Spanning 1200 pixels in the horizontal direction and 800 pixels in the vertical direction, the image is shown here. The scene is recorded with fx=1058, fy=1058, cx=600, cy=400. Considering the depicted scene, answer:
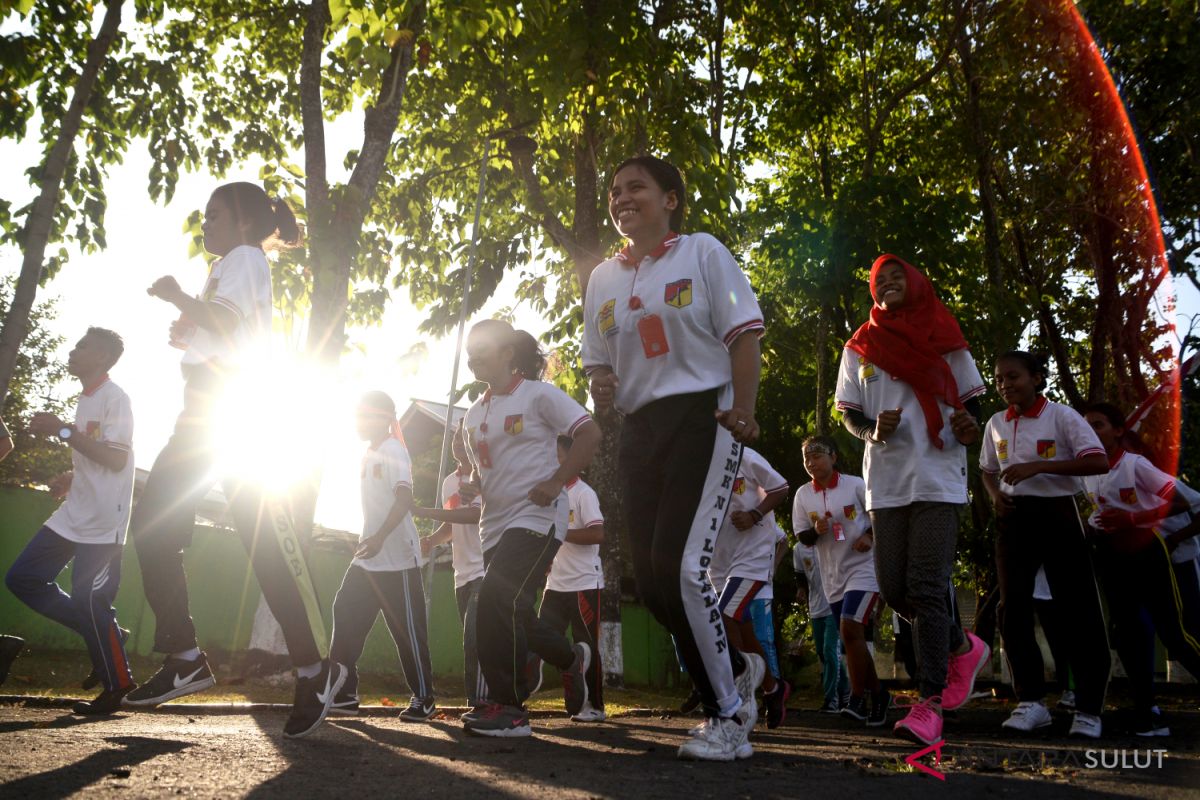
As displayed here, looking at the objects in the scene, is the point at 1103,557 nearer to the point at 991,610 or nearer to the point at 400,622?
the point at 400,622

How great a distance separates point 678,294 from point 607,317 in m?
0.37

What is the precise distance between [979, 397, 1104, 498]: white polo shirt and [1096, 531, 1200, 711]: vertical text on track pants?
0.89 meters

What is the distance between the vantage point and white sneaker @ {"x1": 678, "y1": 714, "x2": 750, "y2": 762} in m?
3.79

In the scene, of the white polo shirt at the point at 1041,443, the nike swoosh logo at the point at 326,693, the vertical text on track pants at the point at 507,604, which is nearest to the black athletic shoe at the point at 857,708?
the white polo shirt at the point at 1041,443

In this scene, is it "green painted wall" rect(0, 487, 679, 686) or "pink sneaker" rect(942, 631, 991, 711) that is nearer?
"pink sneaker" rect(942, 631, 991, 711)

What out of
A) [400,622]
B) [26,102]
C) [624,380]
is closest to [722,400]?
[624,380]

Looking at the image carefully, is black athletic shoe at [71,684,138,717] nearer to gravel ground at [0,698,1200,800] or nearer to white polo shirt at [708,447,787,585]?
gravel ground at [0,698,1200,800]

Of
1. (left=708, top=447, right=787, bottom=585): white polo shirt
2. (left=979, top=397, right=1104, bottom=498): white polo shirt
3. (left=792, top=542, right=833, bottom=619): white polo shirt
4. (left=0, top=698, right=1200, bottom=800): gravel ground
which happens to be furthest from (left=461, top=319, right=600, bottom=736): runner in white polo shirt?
(left=792, top=542, right=833, bottom=619): white polo shirt

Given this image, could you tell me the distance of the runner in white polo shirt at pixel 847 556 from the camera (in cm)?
741

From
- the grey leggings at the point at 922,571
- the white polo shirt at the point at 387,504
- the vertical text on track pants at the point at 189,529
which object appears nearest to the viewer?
the vertical text on track pants at the point at 189,529

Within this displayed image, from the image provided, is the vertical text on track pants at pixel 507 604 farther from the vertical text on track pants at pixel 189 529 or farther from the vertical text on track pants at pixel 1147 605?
the vertical text on track pants at pixel 1147 605

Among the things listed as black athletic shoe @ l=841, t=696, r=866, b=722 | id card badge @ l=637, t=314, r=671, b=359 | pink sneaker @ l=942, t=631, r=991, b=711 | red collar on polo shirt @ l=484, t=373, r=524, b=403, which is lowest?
black athletic shoe @ l=841, t=696, r=866, b=722

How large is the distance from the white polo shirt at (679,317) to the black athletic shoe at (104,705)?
11.2 feet

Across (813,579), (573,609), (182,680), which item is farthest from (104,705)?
(813,579)
